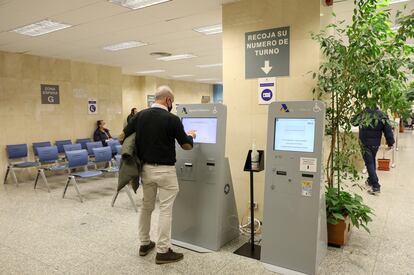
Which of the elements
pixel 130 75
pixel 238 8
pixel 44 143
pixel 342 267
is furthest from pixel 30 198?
pixel 130 75

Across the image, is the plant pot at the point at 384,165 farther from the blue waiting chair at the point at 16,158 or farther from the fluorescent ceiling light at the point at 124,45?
the blue waiting chair at the point at 16,158

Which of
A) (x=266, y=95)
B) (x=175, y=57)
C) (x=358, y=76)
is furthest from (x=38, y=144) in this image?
(x=358, y=76)

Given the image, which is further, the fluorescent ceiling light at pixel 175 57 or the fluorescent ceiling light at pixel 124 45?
the fluorescent ceiling light at pixel 175 57

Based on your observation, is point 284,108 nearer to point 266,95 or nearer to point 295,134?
point 295,134

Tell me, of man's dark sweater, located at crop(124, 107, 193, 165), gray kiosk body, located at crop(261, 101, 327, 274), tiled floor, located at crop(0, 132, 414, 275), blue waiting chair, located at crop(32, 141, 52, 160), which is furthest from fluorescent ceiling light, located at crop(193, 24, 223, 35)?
blue waiting chair, located at crop(32, 141, 52, 160)

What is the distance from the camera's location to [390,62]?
10.1 ft

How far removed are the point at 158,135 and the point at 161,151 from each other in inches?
6.4

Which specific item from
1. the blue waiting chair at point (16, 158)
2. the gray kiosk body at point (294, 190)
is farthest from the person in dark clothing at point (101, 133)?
the gray kiosk body at point (294, 190)

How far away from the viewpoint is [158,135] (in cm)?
300

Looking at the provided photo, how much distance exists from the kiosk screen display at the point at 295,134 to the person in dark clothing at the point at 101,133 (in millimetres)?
6615

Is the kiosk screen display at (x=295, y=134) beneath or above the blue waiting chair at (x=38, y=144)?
above

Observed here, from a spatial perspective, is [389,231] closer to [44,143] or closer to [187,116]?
[187,116]

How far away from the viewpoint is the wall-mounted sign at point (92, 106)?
28.9 feet

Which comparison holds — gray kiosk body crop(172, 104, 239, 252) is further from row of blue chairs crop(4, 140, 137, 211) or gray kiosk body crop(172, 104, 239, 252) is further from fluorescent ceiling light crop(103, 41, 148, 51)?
fluorescent ceiling light crop(103, 41, 148, 51)
